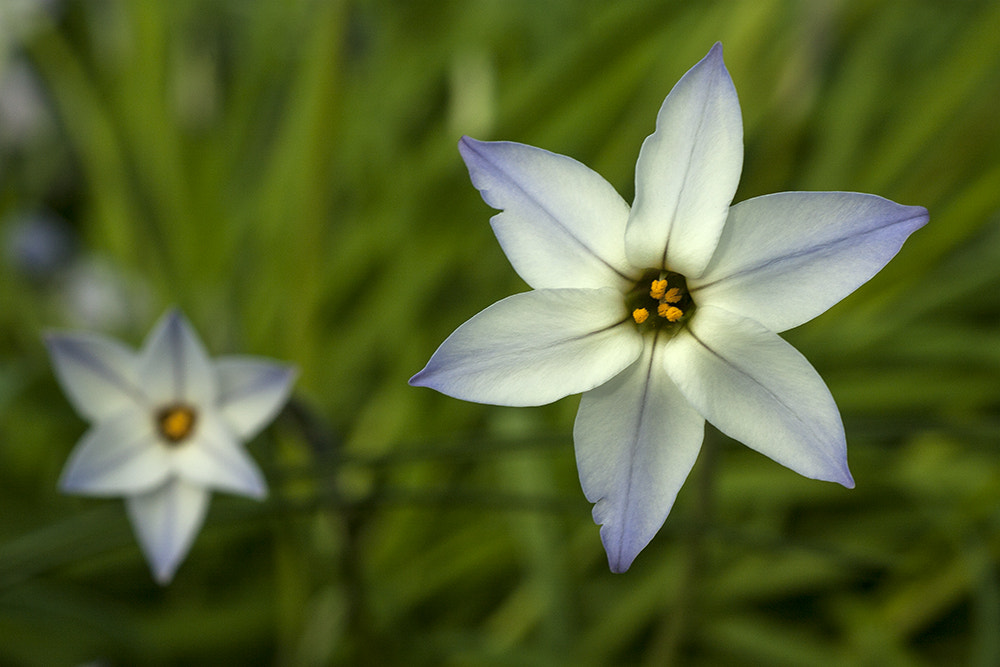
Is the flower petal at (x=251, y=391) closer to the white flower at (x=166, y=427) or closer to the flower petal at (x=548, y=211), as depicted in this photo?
the white flower at (x=166, y=427)

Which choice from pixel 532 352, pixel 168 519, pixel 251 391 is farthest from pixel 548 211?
pixel 168 519

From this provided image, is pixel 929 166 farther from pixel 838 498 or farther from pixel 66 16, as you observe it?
pixel 66 16

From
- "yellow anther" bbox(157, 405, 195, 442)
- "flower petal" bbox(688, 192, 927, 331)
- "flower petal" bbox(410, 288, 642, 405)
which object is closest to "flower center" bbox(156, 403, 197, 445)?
"yellow anther" bbox(157, 405, 195, 442)

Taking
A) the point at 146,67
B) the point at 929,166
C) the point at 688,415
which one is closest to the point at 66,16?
the point at 146,67

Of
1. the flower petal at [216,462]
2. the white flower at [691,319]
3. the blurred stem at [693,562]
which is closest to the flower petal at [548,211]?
the white flower at [691,319]

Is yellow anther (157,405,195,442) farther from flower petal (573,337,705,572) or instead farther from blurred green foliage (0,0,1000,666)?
flower petal (573,337,705,572)

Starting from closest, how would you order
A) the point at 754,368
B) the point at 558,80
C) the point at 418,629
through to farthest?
1. the point at 754,368
2. the point at 558,80
3. the point at 418,629
